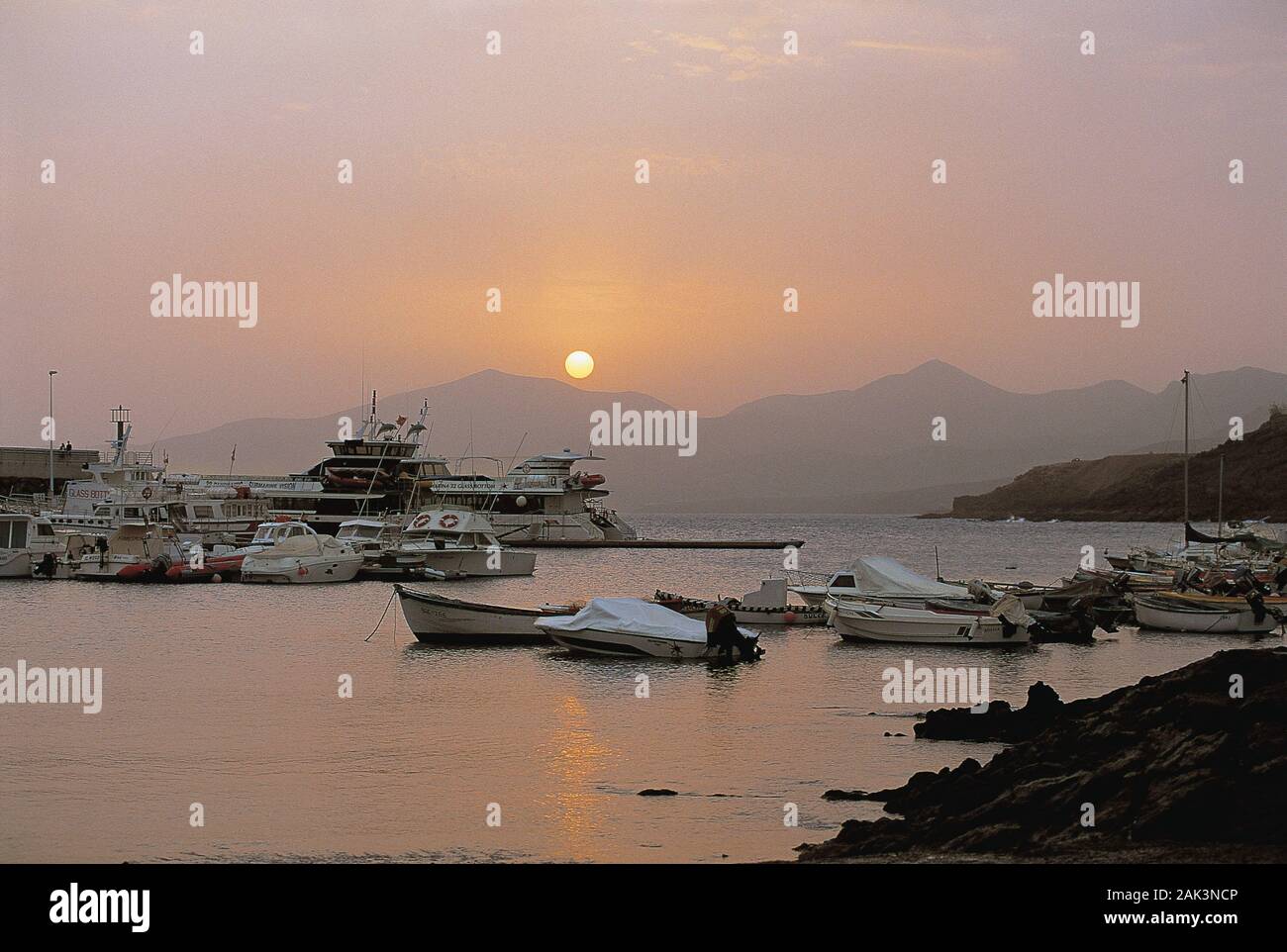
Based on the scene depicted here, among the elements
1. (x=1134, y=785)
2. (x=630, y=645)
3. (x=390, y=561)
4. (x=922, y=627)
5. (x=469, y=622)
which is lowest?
(x=630, y=645)

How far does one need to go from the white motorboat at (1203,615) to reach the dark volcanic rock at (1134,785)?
21.9m

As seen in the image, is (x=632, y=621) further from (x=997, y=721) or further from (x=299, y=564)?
(x=299, y=564)

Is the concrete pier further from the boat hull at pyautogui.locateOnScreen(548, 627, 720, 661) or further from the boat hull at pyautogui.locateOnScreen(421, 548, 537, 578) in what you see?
the boat hull at pyautogui.locateOnScreen(548, 627, 720, 661)

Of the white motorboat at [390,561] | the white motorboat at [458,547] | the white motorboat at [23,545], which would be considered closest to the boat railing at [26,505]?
the white motorboat at [23,545]

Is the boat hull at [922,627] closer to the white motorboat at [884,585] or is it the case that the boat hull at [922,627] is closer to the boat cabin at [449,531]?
the white motorboat at [884,585]

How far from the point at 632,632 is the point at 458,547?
112 ft

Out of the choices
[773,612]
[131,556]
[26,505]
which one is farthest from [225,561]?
[773,612]

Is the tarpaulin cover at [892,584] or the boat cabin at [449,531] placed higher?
the boat cabin at [449,531]

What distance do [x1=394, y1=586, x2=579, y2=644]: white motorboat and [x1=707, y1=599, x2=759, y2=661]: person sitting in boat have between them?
4.34 metres

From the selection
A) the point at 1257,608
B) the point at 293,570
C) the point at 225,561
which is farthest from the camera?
the point at 225,561

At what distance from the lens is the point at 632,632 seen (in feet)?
90.7

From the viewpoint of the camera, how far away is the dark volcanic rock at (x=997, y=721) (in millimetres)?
16656
